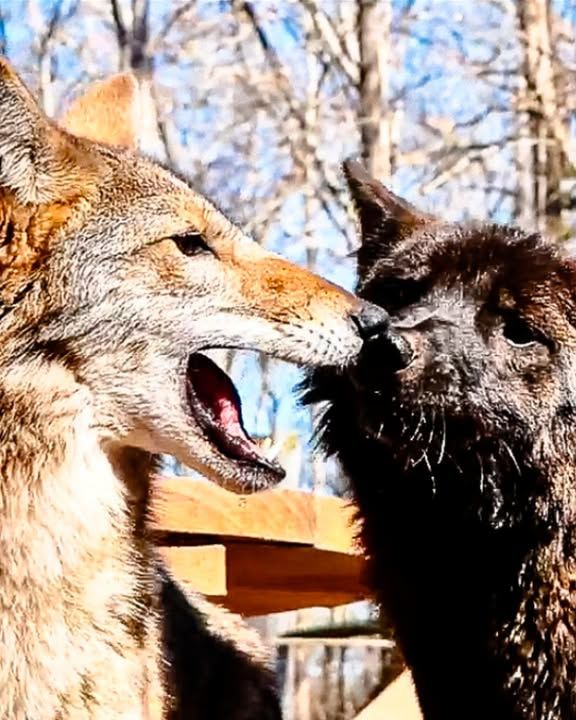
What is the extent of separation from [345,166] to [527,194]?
10319 mm

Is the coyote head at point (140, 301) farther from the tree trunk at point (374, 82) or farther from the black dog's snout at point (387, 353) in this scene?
the tree trunk at point (374, 82)

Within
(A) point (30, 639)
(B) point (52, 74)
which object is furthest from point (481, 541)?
(B) point (52, 74)

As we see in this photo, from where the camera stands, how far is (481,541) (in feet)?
11.5

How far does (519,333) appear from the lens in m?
3.47

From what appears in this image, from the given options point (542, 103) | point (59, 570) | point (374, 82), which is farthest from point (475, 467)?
point (542, 103)

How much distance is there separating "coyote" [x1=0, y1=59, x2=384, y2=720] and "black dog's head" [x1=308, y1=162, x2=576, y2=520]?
0.92ft

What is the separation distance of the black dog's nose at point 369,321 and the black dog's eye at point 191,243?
13.8 inches

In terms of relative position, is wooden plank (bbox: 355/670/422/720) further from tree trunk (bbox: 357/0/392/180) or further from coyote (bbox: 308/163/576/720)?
tree trunk (bbox: 357/0/392/180)

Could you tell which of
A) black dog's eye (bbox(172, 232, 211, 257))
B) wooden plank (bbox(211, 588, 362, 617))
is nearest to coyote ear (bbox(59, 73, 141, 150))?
black dog's eye (bbox(172, 232, 211, 257))

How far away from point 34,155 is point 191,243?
381mm

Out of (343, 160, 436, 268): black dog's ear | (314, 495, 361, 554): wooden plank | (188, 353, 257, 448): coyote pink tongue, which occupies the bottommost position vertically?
(188, 353, 257, 448): coyote pink tongue

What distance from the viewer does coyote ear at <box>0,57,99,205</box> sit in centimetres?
282

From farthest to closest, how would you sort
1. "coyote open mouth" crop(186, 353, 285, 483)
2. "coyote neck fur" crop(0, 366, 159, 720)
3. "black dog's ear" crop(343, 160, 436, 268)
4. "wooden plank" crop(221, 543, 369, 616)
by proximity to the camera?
"wooden plank" crop(221, 543, 369, 616)
"black dog's ear" crop(343, 160, 436, 268)
"coyote open mouth" crop(186, 353, 285, 483)
"coyote neck fur" crop(0, 366, 159, 720)

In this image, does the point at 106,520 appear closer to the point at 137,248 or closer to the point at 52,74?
the point at 137,248
